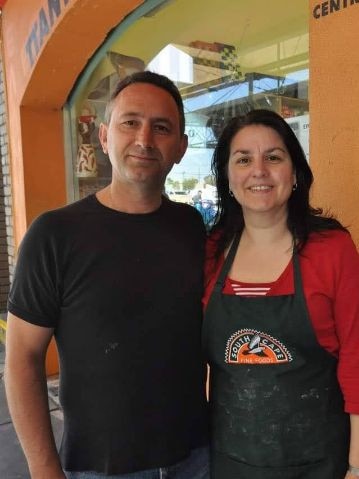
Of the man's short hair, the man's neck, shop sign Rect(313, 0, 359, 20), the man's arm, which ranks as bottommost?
the man's arm

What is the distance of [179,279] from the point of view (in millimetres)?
1474

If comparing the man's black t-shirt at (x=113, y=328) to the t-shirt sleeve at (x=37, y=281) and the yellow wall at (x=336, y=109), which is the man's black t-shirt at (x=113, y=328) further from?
the yellow wall at (x=336, y=109)

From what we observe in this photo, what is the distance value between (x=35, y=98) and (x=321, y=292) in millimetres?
3173

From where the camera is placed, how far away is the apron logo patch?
4.30ft

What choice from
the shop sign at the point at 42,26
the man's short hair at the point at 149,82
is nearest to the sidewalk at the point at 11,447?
the man's short hair at the point at 149,82

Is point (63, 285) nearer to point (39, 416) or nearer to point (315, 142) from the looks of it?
point (39, 416)

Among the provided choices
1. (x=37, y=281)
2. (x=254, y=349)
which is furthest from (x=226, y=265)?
(x=37, y=281)

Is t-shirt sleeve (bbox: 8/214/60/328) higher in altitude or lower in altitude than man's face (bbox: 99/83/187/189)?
lower

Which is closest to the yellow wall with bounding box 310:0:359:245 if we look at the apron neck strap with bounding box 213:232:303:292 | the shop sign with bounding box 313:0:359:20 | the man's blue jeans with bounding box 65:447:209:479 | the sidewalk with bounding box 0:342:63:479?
the shop sign with bounding box 313:0:359:20

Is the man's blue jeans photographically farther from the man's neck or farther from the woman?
the man's neck

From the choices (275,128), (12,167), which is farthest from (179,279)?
(12,167)

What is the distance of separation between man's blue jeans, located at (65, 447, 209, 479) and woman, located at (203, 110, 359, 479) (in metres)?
0.07

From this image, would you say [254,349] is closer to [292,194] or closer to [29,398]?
[292,194]

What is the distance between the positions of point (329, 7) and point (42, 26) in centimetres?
231
